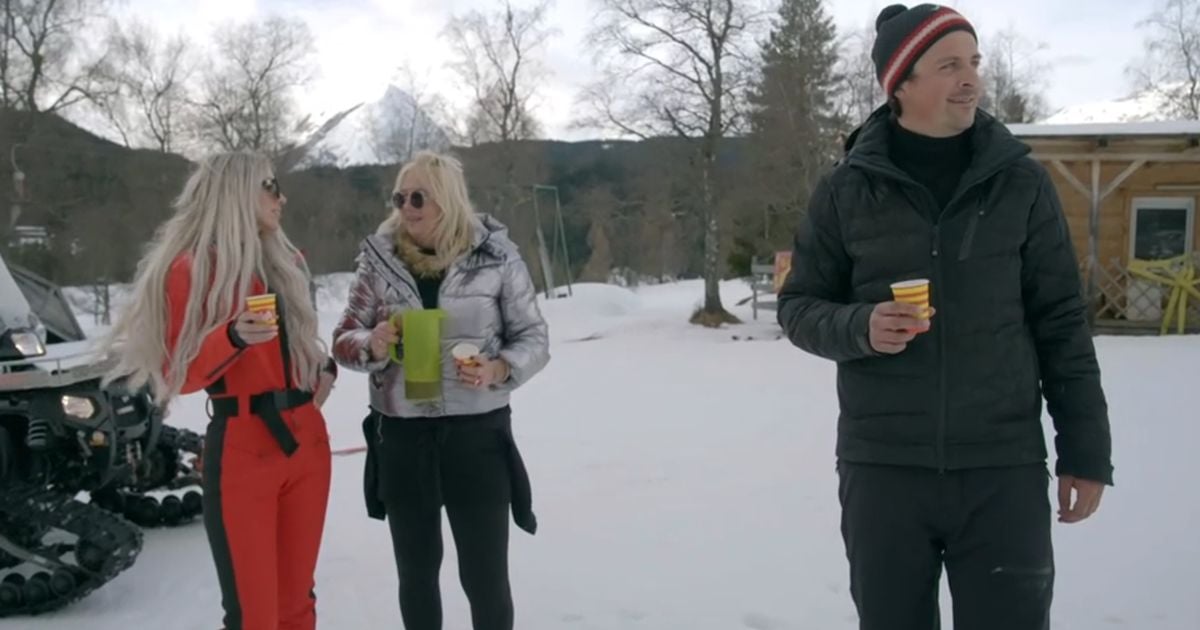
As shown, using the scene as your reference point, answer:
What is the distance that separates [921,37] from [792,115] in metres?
20.9

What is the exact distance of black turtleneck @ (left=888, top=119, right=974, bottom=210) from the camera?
2.57 meters

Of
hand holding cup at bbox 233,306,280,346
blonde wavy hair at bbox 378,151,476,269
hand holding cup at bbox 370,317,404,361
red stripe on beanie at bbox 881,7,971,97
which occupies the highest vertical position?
red stripe on beanie at bbox 881,7,971,97

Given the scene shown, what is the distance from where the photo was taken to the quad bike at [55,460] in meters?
4.60

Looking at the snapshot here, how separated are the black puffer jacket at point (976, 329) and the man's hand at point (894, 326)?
0.21 feet

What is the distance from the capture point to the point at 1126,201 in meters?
16.8

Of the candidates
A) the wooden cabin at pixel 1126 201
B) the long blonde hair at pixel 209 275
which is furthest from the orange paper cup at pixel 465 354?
the wooden cabin at pixel 1126 201

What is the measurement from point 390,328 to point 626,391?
8846mm

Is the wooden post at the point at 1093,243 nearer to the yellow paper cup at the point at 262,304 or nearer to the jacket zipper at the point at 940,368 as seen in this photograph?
the jacket zipper at the point at 940,368

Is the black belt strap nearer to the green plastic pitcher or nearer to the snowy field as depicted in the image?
the green plastic pitcher

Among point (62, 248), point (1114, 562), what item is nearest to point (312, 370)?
point (1114, 562)

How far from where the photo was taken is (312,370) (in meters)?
3.32

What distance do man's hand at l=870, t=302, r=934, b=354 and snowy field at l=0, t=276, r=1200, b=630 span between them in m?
2.22

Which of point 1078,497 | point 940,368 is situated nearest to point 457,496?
point 940,368

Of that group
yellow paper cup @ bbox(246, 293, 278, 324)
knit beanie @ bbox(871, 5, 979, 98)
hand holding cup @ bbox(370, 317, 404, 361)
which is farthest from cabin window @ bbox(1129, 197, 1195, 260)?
yellow paper cup @ bbox(246, 293, 278, 324)
